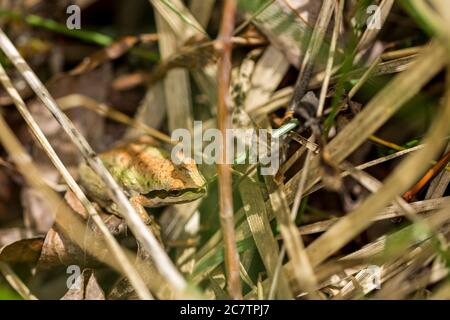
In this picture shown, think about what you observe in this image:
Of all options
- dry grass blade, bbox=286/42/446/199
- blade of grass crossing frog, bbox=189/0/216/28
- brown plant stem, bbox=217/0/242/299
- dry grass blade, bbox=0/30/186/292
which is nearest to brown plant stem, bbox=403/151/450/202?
dry grass blade, bbox=286/42/446/199

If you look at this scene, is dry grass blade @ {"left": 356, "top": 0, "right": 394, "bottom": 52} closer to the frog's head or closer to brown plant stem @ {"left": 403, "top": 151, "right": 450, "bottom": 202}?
brown plant stem @ {"left": 403, "top": 151, "right": 450, "bottom": 202}

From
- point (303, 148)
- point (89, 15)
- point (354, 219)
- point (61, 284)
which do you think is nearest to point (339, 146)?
point (303, 148)

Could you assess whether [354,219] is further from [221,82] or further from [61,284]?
[61,284]

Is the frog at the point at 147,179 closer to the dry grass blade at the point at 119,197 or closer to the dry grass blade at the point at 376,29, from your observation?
the dry grass blade at the point at 119,197
